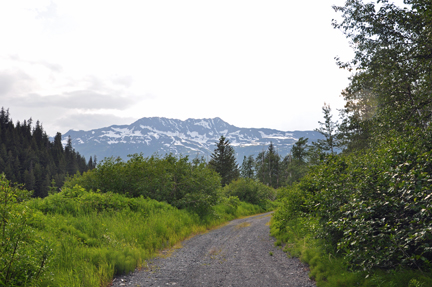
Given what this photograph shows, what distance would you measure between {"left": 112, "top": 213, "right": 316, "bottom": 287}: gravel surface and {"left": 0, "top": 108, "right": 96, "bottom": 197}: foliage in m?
82.9

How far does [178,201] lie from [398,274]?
503 inches

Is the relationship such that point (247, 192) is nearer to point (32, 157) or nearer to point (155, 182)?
point (155, 182)

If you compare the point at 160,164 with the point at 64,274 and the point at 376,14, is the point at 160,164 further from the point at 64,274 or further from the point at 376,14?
the point at 376,14

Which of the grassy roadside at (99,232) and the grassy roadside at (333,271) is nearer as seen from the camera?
the grassy roadside at (333,271)

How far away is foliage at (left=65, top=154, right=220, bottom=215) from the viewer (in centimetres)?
1623

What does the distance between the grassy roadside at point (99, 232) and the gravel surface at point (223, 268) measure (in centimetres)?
68

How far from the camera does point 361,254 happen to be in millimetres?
4863

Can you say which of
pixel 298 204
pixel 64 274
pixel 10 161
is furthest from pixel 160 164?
pixel 10 161

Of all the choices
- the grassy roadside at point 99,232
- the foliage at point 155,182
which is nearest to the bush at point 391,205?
the grassy roadside at point 99,232

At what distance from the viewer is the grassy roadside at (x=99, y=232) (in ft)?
21.0

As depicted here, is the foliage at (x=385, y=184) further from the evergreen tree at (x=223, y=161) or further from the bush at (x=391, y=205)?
the evergreen tree at (x=223, y=161)

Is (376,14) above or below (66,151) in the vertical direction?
above

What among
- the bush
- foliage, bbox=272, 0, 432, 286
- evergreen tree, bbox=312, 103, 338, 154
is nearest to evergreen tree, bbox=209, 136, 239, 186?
evergreen tree, bbox=312, 103, 338, 154

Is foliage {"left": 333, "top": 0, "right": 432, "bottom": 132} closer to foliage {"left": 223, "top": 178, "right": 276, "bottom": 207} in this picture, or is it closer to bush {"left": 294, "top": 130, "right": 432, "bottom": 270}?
bush {"left": 294, "top": 130, "right": 432, "bottom": 270}
